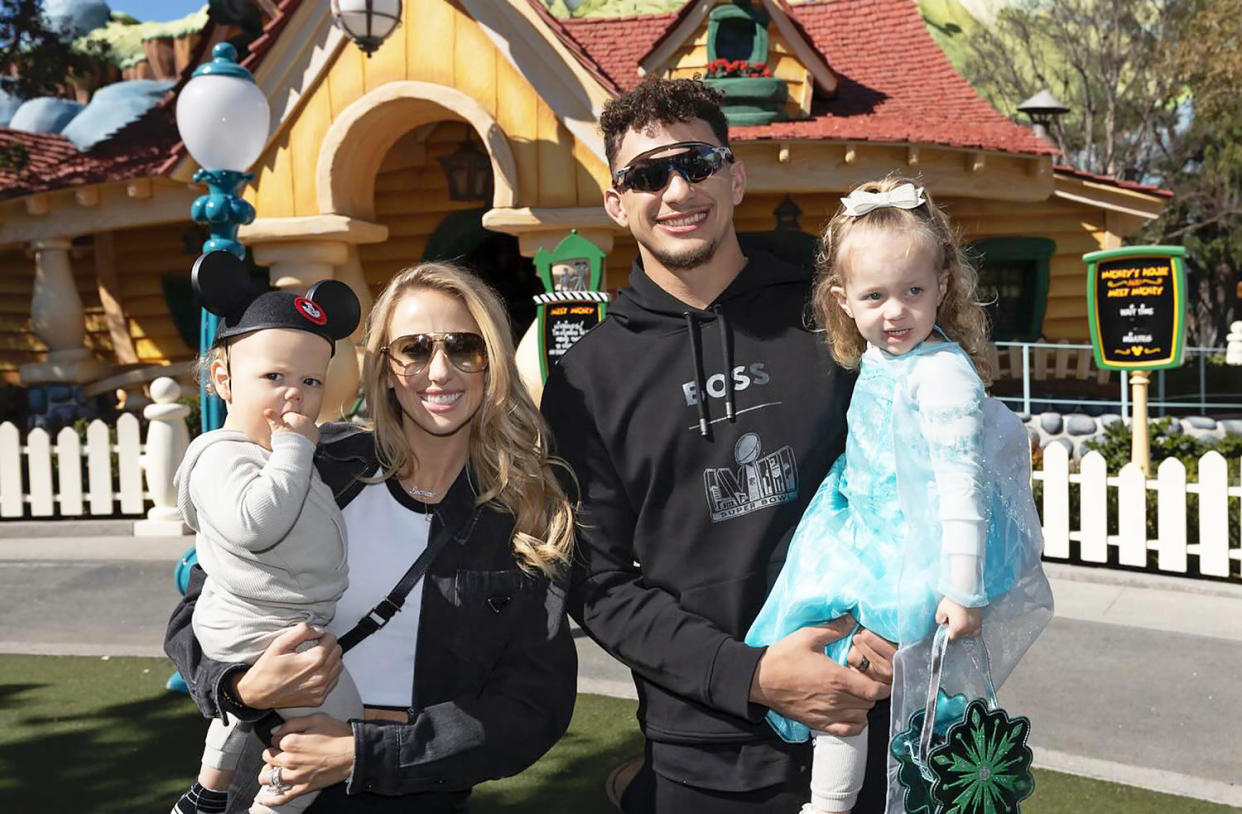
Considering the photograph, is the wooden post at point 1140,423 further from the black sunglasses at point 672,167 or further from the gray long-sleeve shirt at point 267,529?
the gray long-sleeve shirt at point 267,529

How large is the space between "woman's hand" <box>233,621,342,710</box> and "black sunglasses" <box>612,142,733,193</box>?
1.14 m

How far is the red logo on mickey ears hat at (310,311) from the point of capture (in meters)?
2.26

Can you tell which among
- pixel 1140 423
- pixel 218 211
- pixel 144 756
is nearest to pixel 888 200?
pixel 144 756

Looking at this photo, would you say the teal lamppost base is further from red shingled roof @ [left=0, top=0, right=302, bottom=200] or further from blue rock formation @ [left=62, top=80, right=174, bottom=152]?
blue rock formation @ [left=62, top=80, right=174, bottom=152]

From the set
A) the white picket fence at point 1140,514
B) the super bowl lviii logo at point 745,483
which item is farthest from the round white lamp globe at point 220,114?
the white picket fence at point 1140,514

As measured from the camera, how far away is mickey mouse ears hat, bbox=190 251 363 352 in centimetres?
224

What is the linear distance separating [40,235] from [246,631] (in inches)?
546

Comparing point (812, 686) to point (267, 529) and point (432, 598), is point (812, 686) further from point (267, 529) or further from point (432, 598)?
point (267, 529)

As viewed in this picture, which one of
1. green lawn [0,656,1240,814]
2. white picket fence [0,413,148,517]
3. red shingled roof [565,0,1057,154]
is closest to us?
green lawn [0,656,1240,814]

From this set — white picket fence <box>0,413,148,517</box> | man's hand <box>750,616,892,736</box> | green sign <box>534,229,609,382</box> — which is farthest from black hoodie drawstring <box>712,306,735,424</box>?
white picket fence <box>0,413,148,517</box>

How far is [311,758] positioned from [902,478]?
1.29m

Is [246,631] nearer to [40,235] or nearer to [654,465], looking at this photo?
[654,465]

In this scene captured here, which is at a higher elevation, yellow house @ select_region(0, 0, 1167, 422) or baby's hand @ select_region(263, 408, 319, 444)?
yellow house @ select_region(0, 0, 1167, 422)

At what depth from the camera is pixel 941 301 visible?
237cm
